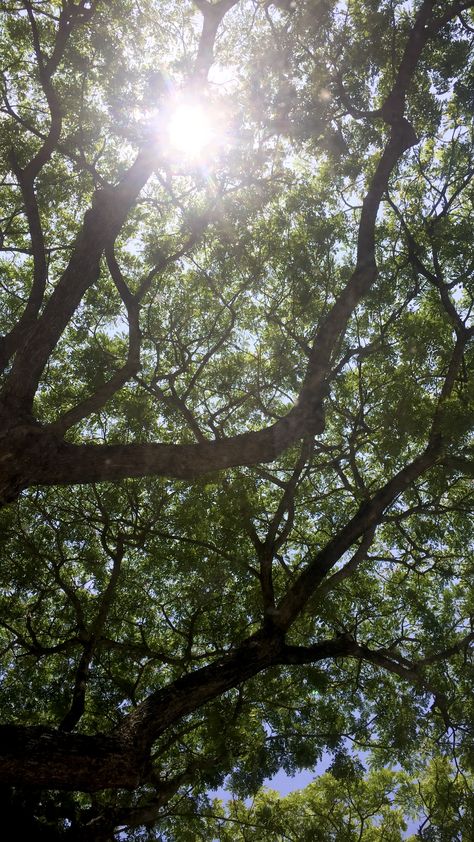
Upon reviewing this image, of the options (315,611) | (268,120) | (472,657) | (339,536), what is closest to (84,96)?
(268,120)

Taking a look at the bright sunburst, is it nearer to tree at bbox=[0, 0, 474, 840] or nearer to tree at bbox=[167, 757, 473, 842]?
tree at bbox=[0, 0, 474, 840]

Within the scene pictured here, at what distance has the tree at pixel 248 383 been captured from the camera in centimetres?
668

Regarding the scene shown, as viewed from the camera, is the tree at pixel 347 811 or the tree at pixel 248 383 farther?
the tree at pixel 347 811

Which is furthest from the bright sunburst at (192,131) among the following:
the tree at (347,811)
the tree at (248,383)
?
the tree at (347,811)

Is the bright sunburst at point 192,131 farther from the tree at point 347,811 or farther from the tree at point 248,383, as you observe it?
the tree at point 347,811

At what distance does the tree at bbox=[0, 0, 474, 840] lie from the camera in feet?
21.9

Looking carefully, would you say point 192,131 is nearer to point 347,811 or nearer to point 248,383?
point 248,383

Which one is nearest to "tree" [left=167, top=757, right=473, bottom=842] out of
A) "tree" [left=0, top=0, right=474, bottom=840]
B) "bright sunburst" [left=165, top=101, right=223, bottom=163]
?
"tree" [left=0, top=0, right=474, bottom=840]

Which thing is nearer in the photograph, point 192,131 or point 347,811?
point 192,131

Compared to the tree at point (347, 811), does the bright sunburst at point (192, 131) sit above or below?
above

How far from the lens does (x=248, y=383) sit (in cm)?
908

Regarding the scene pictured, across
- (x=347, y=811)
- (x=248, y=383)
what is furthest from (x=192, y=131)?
(x=347, y=811)

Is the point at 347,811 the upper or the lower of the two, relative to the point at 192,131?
lower

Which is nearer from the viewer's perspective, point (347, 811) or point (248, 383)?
point (248, 383)
